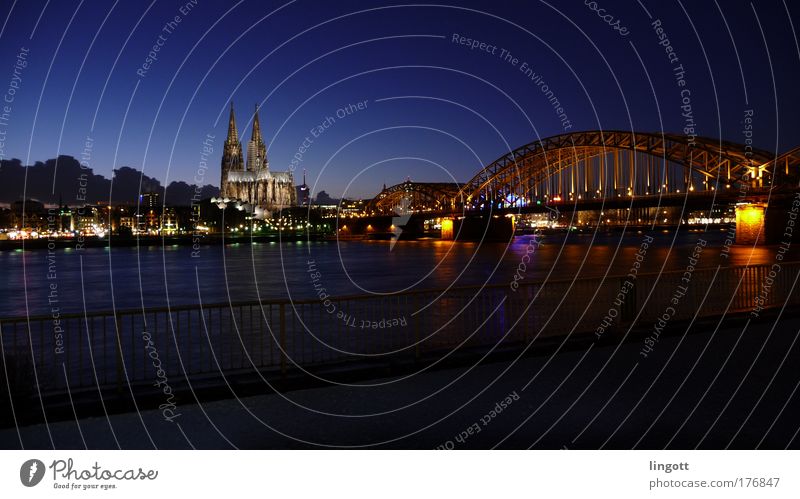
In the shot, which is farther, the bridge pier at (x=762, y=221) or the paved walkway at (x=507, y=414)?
the bridge pier at (x=762, y=221)

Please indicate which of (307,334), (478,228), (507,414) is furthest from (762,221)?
(507,414)

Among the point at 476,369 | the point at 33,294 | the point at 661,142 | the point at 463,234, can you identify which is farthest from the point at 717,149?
the point at 476,369

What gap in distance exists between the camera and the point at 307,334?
19.7 m

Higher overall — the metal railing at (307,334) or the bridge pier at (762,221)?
the bridge pier at (762,221)

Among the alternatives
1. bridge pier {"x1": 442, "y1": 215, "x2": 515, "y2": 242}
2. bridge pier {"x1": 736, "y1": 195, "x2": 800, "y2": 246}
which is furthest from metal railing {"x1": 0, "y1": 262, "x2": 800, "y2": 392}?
bridge pier {"x1": 442, "y1": 215, "x2": 515, "y2": 242}

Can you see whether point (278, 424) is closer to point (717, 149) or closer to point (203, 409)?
point (203, 409)

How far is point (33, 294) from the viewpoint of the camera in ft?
153

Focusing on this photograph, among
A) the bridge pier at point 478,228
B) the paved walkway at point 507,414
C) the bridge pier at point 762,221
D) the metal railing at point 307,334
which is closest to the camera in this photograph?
the paved walkway at point 507,414

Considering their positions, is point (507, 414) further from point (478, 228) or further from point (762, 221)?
point (478, 228)

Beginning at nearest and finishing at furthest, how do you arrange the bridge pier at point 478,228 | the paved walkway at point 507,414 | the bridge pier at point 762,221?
the paved walkway at point 507,414 < the bridge pier at point 762,221 < the bridge pier at point 478,228

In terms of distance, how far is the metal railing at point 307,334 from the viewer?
40.8 feet

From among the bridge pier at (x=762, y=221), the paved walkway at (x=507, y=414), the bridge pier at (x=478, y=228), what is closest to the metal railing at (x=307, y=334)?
the paved walkway at (x=507, y=414)

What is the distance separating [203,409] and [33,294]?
139 ft

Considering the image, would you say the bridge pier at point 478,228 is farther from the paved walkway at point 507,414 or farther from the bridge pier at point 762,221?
the paved walkway at point 507,414
